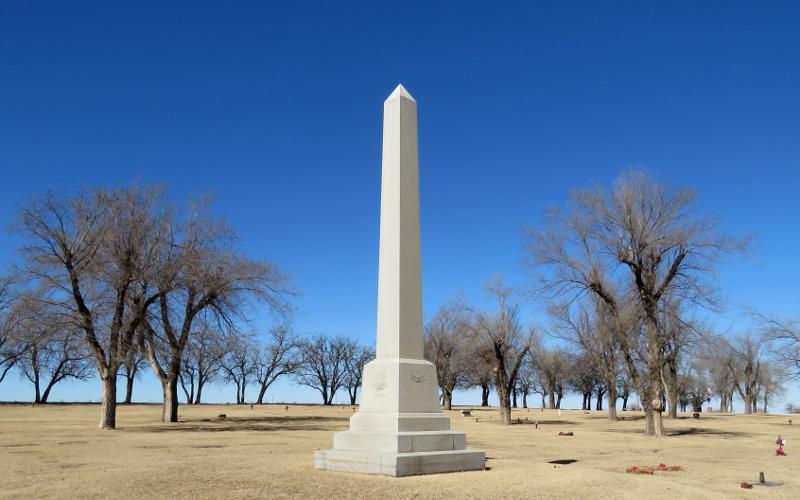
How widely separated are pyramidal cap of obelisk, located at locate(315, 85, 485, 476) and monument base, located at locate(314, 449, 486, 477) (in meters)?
0.02

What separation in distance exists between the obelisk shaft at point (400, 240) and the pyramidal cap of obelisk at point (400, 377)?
2 centimetres

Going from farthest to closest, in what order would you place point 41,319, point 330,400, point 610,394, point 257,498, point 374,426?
point 330,400, point 610,394, point 41,319, point 374,426, point 257,498

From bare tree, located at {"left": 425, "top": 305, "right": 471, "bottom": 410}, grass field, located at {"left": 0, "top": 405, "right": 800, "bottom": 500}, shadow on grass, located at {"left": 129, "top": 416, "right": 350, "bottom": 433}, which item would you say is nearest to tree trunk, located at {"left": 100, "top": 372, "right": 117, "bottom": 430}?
shadow on grass, located at {"left": 129, "top": 416, "right": 350, "bottom": 433}

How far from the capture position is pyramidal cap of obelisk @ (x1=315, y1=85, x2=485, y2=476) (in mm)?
10906

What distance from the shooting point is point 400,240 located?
40.5 feet

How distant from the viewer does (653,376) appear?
25531 mm

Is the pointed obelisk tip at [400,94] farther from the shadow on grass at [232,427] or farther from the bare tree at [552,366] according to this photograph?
the bare tree at [552,366]

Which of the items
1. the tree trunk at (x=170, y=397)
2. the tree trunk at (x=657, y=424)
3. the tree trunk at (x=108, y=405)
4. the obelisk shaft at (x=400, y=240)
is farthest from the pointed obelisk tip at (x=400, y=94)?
the tree trunk at (x=170, y=397)

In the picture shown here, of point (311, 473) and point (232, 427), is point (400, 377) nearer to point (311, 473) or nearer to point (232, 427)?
point (311, 473)

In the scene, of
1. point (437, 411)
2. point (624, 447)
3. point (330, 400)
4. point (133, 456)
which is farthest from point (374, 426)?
point (330, 400)

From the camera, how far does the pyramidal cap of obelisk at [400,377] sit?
1091cm

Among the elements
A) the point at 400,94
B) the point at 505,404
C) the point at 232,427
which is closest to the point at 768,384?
the point at 505,404

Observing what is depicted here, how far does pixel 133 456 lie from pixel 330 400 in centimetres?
6883

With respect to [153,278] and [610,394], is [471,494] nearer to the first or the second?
[153,278]
